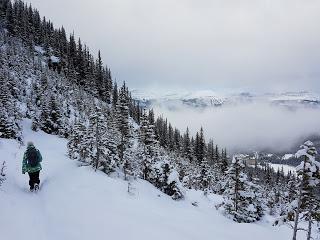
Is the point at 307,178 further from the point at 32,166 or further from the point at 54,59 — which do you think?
the point at 54,59

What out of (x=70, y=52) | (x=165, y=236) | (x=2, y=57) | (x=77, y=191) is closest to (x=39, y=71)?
(x=2, y=57)

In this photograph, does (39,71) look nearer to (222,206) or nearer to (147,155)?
(147,155)

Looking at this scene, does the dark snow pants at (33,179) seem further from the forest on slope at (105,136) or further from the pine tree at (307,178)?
the pine tree at (307,178)

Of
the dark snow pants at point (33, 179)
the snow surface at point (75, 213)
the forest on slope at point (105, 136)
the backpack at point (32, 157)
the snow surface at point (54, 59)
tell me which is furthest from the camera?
the snow surface at point (54, 59)

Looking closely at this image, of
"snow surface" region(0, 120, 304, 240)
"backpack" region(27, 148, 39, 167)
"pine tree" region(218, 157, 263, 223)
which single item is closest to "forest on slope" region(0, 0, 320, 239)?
"pine tree" region(218, 157, 263, 223)

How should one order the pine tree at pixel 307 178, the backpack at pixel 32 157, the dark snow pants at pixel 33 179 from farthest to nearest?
1. the pine tree at pixel 307 178
2. the backpack at pixel 32 157
3. the dark snow pants at pixel 33 179

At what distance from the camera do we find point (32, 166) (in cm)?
1502

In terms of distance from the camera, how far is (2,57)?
6047 cm

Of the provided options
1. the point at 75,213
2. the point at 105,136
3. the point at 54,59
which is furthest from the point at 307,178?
the point at 54,59

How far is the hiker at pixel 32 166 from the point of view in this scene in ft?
48.1

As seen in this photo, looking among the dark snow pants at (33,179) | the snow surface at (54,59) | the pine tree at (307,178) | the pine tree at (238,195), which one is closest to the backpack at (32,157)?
the dark snow pants at (33,179)

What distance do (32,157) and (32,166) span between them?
1.69ft

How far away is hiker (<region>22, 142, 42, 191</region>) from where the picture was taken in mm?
14672

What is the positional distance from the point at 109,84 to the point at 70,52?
15.0 meters
